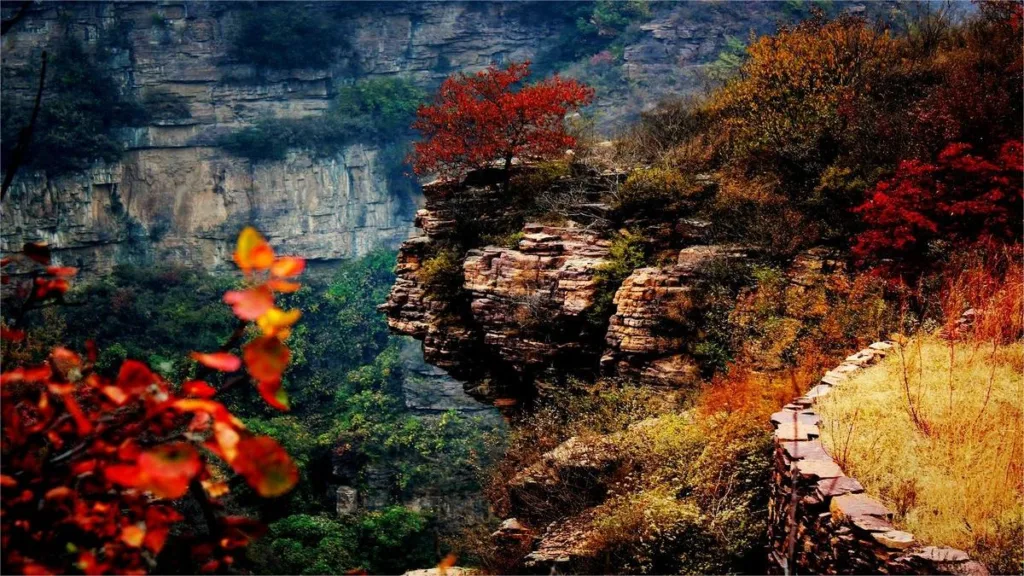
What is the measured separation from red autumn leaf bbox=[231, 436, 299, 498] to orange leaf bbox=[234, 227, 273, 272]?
29 centimetres

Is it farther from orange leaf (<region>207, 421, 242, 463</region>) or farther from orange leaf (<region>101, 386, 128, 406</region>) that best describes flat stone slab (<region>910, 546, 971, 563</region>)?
orange leaf (<region>101, 386, 128, 406</region>)

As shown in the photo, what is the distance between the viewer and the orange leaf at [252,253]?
1.29m

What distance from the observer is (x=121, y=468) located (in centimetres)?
137

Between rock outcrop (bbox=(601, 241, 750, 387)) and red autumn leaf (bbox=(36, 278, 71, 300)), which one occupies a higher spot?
red autumn leaf (bbox=(36, 278, 71, 300))

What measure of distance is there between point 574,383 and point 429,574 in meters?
2.90

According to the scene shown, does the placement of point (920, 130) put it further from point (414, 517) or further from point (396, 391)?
point (396, 391)

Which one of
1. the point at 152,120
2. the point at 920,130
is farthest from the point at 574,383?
the point at 152,120

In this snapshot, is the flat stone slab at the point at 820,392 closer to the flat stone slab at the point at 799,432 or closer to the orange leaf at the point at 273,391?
the flat stone slab at the point at 799,432

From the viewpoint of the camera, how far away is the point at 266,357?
1325mm

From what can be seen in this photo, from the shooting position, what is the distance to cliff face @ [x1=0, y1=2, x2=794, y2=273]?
2953 cm

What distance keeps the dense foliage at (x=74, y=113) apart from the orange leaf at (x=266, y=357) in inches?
1162

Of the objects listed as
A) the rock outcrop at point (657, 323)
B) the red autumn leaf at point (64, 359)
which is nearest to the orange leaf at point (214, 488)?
the red autumn leaf at point (64, 359)

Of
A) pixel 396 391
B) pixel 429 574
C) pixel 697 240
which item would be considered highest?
pixel 697 240

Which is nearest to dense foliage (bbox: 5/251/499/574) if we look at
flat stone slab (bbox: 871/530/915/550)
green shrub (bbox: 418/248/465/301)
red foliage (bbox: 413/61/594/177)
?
green shrub (bbox: 418/248/465/301)
